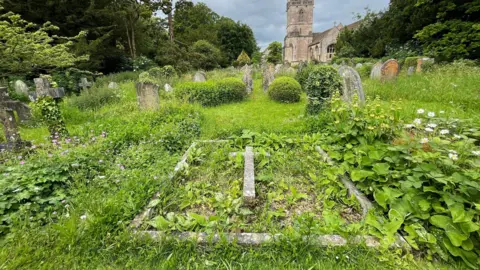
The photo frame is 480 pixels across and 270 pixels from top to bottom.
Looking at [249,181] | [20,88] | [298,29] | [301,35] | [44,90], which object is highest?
[298,29]

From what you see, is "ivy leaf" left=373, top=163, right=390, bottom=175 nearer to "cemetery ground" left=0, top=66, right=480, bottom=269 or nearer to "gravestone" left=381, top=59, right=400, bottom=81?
"cemetery ground" left=0, top=66, right=480, bottom=269

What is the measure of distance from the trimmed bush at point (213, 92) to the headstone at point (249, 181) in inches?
207

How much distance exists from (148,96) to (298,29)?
143 feet

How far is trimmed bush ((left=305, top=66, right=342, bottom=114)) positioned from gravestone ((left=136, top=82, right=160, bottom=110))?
460 cm

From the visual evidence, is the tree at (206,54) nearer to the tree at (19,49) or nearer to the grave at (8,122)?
the tree at (19,49)

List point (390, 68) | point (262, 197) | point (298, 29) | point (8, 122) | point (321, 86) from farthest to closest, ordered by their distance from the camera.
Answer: point (298, 29) → point (390, 68) → point (321, 86) → point (8, 122) → point (262, 197)

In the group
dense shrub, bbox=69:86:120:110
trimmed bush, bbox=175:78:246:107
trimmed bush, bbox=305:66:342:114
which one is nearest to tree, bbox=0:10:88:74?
dense shrub, bbox=69:86:120:110

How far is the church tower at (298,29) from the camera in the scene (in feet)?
132

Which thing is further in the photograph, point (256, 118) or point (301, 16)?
point (301, 16)

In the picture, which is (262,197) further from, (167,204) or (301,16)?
(301,16)

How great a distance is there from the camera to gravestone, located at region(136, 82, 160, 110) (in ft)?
19.5

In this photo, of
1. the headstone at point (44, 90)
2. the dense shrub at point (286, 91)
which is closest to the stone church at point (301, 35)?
the dense shrub at point (286, 91)

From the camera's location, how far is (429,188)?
1.88 meters

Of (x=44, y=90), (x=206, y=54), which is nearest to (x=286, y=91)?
(x=44, y=90)
